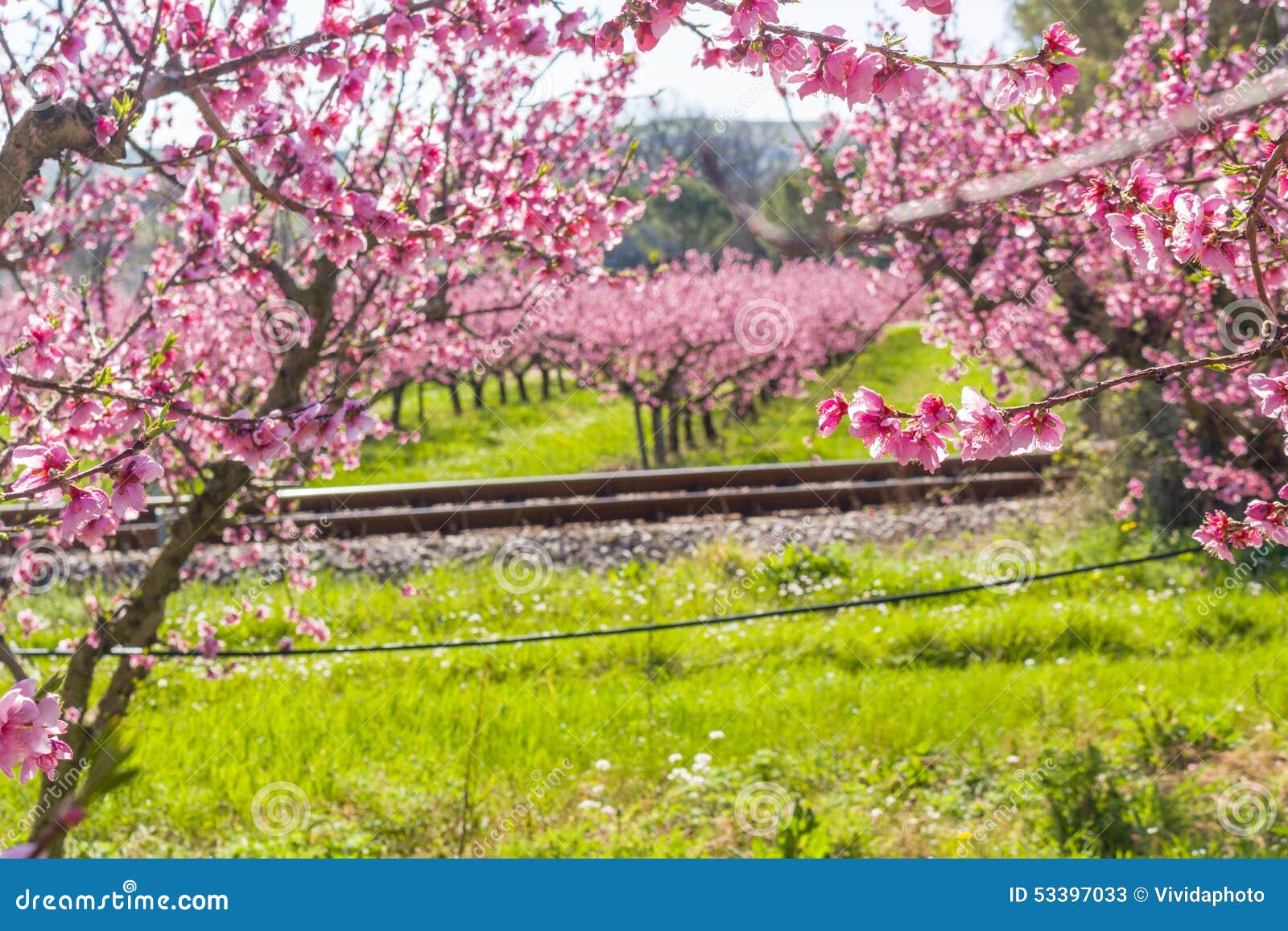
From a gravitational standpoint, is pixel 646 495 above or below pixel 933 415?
below

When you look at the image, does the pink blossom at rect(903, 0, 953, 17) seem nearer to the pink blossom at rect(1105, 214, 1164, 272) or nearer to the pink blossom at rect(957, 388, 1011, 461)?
the pink blossom at rect(1105, 214, 1164, 272)

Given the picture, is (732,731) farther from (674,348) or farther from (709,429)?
(674,348)

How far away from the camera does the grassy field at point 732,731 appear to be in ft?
14.9

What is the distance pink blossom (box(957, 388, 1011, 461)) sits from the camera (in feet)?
6.53

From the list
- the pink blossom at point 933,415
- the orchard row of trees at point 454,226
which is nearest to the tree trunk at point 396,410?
the orchard row of trees at point 454,226

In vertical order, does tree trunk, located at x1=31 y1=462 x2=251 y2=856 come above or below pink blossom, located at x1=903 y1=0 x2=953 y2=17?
below

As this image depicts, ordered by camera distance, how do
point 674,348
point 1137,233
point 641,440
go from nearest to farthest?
point 1137,233
point 641,440
point 674,348

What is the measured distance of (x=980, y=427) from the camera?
1997 mm

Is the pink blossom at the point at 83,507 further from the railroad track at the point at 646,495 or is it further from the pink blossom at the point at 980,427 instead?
the railroad track at the point at 646,495

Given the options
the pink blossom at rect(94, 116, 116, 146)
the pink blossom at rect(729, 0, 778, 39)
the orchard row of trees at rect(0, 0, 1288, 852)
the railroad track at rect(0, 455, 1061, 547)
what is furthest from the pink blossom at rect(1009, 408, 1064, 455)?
the railroad track at rect(0, 455, 1061, 547)

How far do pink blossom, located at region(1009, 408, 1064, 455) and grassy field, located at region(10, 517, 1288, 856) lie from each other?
94.7 inches

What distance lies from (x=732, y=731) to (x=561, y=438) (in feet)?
37.7

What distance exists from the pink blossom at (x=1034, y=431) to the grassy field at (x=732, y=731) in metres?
2.41

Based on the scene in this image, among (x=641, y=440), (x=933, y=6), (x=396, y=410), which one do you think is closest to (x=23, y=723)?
(x=933, y=6)
